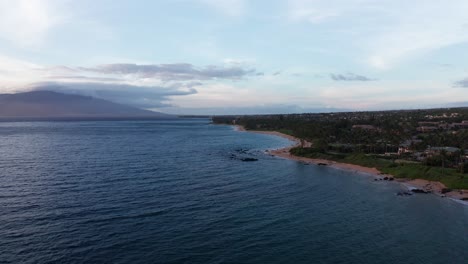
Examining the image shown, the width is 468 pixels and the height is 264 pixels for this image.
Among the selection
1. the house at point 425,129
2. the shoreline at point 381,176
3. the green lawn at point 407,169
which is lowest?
the shoreline at point 381,176

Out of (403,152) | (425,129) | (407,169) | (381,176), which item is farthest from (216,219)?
(425,129)

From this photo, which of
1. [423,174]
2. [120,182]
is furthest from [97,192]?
[423,174]

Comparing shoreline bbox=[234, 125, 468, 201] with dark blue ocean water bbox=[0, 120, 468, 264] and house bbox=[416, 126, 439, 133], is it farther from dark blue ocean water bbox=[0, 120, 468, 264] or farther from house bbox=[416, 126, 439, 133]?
house bbox=[416, 126, 439, 133]

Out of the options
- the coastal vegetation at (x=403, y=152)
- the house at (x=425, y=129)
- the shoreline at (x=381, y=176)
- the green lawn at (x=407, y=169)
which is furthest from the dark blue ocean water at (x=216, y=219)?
the house at (x=425, y=129)

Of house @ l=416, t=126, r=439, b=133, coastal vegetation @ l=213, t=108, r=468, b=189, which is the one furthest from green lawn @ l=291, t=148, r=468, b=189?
house @ l=416, t=126, r=439, b=133

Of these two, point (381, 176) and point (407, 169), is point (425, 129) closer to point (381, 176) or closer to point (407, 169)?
point (407, 169)

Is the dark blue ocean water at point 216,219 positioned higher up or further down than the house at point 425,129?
further down

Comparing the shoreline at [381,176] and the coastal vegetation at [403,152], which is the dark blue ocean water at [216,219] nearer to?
the shoreline at [381,176]

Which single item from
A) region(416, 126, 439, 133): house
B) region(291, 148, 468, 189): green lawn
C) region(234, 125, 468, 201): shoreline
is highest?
region(416, 126, 439, 133): house

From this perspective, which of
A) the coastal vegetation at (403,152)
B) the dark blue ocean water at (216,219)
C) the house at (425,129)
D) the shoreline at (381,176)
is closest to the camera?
the dark blue ocean water at (216,219)
